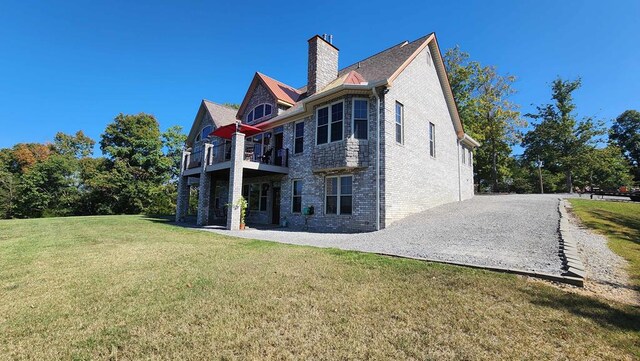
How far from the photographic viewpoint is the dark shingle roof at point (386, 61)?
1370 cm

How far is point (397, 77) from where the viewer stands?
13227 mm

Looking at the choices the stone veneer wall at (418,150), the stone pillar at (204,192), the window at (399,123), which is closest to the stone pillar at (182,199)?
the stone pillar at (204,192)

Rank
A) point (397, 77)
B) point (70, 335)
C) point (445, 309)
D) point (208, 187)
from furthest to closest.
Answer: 1. point (208, 187)
2. point (397, 77)
3. point (445, 309)
4. point (70, 335)

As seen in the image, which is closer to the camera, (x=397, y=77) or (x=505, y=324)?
(x=505, y=324)

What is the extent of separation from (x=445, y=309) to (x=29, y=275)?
6780mm

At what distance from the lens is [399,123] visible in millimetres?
13312

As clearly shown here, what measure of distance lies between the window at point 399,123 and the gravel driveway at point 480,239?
367 cm

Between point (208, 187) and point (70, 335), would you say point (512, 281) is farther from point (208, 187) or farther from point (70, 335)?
point (208, 187)

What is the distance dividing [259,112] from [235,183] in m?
7.14

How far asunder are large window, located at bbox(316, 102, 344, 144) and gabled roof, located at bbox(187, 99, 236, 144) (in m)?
10.9

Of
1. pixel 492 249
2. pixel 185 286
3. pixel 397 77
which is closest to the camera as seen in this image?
pixel 185 286

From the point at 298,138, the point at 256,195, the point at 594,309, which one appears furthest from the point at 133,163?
the point at 594,309

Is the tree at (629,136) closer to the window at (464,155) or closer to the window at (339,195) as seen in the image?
the window at (464,155)

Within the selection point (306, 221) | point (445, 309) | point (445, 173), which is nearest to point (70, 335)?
point (445, 309)
